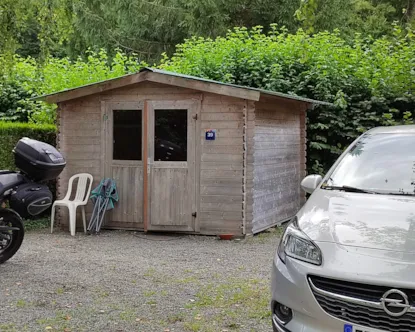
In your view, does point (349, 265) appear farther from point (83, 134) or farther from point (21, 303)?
point (83, 134)

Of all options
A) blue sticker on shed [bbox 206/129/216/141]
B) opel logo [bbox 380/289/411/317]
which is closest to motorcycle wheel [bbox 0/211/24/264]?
blue sticker on shed [bbox 206/129/216/141]

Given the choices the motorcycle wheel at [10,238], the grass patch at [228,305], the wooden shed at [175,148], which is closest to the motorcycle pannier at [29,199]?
the motorcycle wheel at [10,238]

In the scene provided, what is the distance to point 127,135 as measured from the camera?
951 cm

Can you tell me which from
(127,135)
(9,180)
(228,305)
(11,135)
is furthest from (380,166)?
(11,135)

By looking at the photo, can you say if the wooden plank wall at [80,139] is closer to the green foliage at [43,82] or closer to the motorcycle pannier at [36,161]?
the motorcycle pannier at [36,161]

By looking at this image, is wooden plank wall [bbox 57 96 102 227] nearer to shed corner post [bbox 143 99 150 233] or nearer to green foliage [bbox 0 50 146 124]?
shed corner post [bbox 143 99 150 233]

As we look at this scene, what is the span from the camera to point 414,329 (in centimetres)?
312

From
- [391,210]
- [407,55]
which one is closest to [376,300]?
[391,210]

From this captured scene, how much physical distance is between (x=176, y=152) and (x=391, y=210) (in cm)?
581

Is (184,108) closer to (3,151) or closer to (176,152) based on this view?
(176,152)

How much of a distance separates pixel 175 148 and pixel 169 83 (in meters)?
1.13

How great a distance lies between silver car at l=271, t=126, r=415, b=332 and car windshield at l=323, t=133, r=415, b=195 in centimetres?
6

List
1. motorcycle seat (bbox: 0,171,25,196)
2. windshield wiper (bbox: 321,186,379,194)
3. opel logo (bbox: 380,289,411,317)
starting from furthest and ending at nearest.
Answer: motorcycle seat (bbox: 0,171,25,196), windshield wiper (bbox: 321,186,379,194), opel logo (bbox: 380,289,411,317)

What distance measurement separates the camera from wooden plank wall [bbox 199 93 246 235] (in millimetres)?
8984
